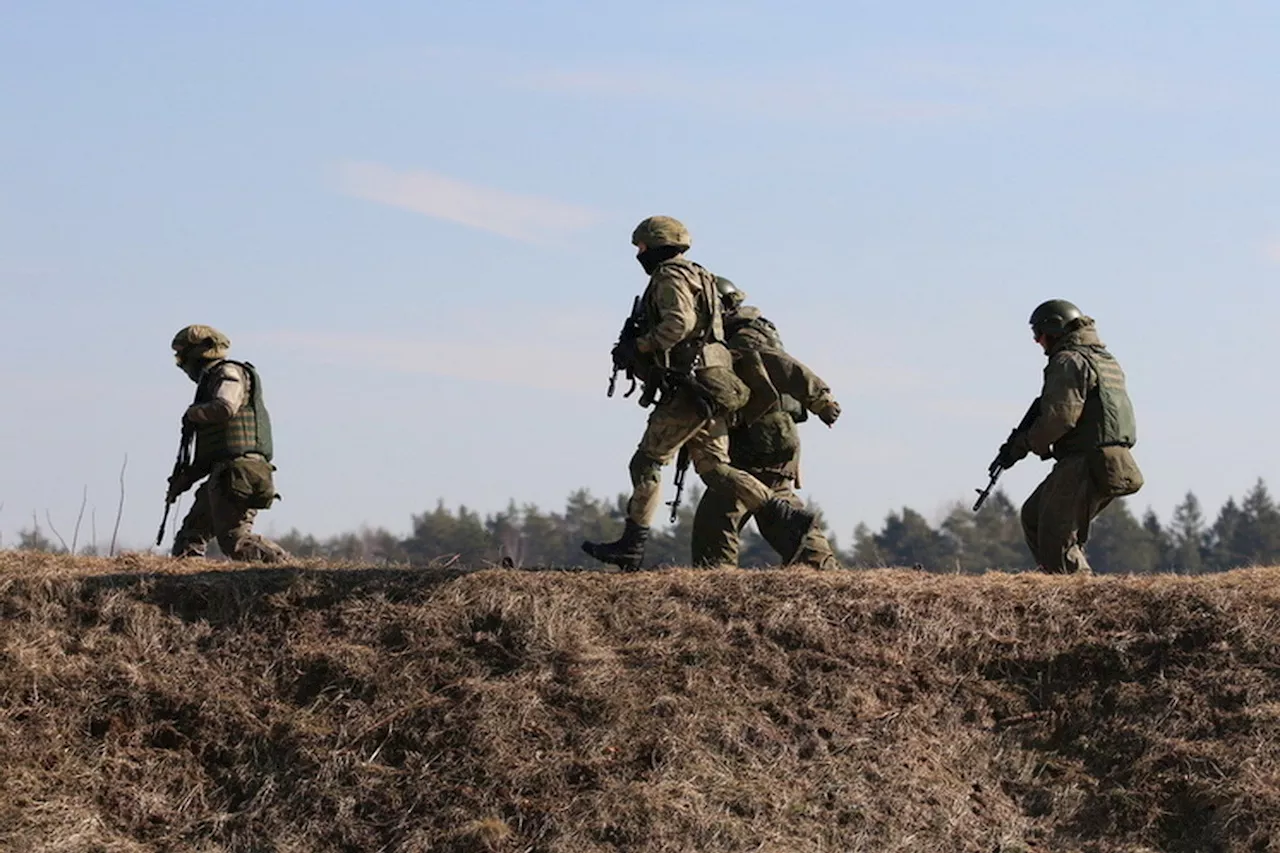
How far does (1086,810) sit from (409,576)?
4277 mm

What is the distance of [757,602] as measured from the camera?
12570 mm

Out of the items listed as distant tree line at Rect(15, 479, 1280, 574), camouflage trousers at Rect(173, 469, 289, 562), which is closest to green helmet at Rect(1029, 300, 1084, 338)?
camouflage trousers at Rect(173, 469, 289, 562)

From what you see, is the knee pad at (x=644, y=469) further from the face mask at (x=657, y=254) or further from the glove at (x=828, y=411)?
the glove at (x=828, y=411)

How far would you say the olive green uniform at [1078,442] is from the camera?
47.6 ft

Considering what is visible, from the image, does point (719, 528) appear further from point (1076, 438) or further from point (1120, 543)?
point (1120, 543)

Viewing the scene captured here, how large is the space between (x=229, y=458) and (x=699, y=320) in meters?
4.09

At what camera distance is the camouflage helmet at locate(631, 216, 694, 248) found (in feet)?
45.1

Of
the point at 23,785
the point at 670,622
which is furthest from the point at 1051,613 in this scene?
the point at 23,785

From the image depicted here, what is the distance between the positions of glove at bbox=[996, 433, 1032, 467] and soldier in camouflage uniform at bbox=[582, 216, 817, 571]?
230cm

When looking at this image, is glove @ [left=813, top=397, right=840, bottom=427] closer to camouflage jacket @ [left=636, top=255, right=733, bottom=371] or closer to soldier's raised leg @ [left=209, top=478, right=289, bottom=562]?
camouflage jacket @ [left=636, top=255, right=733, bottom=371]

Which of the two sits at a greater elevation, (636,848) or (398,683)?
(398,683)

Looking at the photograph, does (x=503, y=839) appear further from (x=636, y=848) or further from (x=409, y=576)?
(x=409, y=576)

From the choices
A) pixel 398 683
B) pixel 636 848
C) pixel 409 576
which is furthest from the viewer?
pixel 409 576

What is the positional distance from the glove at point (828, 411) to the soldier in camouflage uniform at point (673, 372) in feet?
4.01
